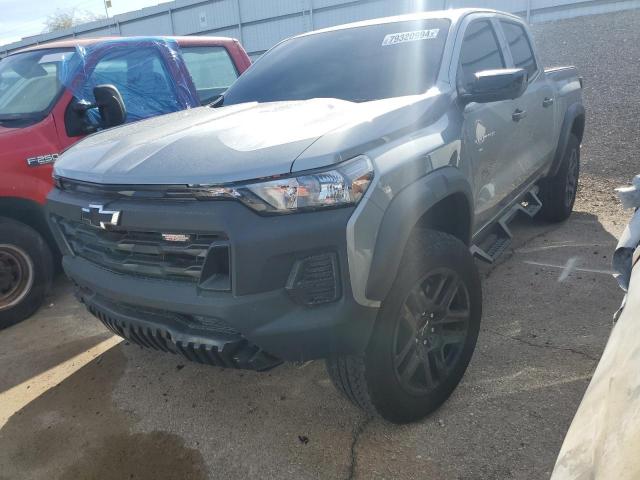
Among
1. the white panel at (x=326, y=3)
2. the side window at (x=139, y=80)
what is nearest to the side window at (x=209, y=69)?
the side window at (x=139, y=80)

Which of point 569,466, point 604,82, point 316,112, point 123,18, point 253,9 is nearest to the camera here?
point 569,466

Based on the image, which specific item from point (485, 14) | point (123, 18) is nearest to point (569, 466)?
point (485, 14)

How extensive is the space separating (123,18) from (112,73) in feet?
73.2

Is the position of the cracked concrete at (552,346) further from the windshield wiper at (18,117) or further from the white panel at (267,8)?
the white panel at (267,8)

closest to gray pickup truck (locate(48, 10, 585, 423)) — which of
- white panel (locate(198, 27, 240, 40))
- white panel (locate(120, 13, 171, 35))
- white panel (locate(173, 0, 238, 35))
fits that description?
white panel (locate(198, 27, 240, 40))

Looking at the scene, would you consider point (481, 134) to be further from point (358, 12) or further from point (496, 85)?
point (358, 12)

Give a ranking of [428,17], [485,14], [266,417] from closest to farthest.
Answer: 1. [266,417]
2. [428,17]
3. [485,14]

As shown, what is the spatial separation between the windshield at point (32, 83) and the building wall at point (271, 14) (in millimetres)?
13577

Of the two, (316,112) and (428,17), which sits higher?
(428,17)

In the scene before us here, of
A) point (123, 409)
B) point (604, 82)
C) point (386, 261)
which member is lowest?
point (604, 82)

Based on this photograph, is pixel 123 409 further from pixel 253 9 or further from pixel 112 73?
pixel 253 9

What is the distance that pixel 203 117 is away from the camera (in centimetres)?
269

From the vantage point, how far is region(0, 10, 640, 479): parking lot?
2.28 metres

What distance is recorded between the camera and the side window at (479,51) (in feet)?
10.00
